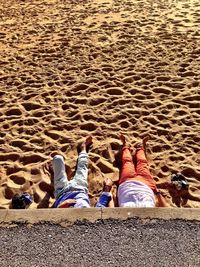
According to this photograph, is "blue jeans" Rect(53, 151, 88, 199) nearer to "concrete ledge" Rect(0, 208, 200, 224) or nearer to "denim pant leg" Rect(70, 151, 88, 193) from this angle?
"denim pant leg" Rect(70, 151, 88, 193)

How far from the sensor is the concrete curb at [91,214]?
4.71 m

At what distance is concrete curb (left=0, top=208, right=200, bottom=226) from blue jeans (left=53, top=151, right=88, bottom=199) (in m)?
0.71

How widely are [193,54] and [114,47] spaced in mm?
1659

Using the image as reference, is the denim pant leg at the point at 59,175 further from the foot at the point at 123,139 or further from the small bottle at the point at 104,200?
the foot at the point at 123,139

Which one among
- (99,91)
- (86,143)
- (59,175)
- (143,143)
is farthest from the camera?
(99,91)

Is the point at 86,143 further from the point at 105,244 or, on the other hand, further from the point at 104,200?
the point at 105,244

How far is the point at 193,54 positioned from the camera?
9367 millimetres

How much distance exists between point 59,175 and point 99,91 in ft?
9.08

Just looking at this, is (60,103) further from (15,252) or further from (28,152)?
(15,252)

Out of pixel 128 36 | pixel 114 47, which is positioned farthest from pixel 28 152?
pixel 128 36

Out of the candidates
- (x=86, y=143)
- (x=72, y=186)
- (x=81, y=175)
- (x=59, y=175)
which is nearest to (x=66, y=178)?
(x=59, y=175)

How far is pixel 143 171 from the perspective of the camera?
19.2 feet

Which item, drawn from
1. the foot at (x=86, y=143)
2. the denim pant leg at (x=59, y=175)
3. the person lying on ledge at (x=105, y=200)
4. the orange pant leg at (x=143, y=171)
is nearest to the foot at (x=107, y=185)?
the person lying on ledge at (x=105, y=200)

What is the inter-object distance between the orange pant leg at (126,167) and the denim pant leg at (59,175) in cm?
69
